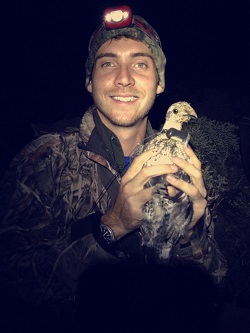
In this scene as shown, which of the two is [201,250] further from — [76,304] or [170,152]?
[76,304]

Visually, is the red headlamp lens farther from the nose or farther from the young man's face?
the nose

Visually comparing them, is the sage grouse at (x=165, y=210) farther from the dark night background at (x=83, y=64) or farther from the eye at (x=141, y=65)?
the dark night background at (x=83, y=64)

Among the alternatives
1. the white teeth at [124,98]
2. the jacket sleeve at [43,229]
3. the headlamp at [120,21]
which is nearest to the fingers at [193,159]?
the white teeth at [124,98]

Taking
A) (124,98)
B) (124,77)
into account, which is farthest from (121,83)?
(124,98)

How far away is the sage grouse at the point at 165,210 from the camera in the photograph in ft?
9.18

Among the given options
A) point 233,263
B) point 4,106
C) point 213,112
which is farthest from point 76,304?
point 213,112

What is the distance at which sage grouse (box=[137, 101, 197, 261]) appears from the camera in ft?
9.18

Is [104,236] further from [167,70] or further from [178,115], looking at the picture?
[167,70]

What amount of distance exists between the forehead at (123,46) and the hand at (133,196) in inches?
60.3

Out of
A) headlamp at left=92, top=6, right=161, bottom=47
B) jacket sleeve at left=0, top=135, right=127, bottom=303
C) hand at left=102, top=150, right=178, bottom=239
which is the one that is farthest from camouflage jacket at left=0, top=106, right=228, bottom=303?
headlamp at left=92, top=6, right=161, bottom=47

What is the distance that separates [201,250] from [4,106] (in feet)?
31.4

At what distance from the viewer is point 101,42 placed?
134 inches

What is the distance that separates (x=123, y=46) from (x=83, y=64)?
412 inches

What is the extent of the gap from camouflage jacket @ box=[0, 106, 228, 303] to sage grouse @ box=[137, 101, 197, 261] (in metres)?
0.26
